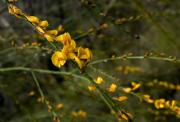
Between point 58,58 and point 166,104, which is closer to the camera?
point 58,58

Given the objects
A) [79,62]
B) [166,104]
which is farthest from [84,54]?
[166,104]

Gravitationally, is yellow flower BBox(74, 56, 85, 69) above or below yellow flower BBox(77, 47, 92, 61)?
below

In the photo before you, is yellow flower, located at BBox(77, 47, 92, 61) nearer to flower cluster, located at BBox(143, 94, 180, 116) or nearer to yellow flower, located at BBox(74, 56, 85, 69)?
yellow flower, located at BBox(74, 56, 85, 69)

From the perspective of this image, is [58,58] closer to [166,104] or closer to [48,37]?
[48,37]

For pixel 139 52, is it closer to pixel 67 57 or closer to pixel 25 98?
pixel 25 98

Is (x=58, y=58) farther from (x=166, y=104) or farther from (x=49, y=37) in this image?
(x=166, y=104)

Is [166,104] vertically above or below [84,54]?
below

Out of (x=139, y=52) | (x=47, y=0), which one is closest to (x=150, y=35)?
(x=139, y=52)

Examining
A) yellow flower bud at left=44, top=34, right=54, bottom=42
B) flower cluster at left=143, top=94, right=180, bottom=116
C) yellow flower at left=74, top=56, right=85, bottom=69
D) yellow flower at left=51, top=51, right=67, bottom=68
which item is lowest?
flower cluster at left=143, top=94, right=180, bottom=116

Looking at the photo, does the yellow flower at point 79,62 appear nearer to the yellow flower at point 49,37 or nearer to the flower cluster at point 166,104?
the yellow flower at point 49,37

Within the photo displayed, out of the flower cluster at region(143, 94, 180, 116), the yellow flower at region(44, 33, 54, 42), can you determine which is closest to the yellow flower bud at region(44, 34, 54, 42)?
the yellow flower at region(44, 33, 54, 42)

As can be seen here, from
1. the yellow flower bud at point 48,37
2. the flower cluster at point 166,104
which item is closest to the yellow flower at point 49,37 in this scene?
the yellow flower bud at point 48,37
